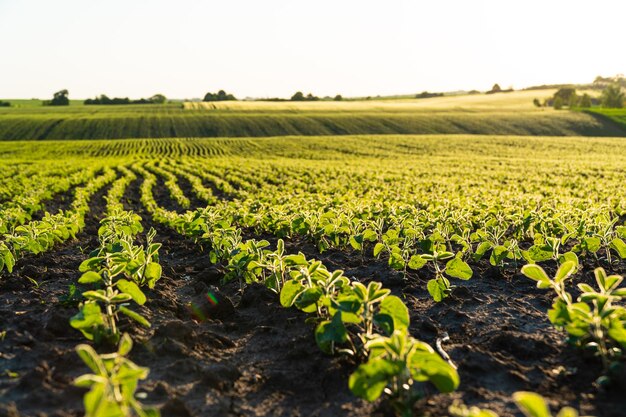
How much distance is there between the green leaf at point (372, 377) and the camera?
8.50 feet

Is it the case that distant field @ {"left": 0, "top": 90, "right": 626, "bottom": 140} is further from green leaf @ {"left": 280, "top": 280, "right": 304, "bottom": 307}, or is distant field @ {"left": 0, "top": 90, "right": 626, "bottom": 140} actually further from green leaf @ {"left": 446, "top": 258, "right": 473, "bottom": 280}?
green leaf @ {"left": 280, "top": 280, "right": 304, "bottom": 307}

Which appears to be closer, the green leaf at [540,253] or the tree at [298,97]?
the green leaf at [540,253]

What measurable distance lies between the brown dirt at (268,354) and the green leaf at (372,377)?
279mm

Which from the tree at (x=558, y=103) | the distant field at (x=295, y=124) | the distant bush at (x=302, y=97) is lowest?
the distant field at (x=295, y=124)

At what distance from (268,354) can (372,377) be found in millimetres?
1480

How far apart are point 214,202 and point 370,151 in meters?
30.5

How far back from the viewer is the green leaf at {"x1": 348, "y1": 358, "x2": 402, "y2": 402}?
2.59 m

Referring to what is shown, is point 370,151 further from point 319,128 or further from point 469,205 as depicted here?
point 469,205

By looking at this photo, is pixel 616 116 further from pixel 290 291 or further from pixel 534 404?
pixel 534 404

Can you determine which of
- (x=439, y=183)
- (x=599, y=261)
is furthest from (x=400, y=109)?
(x=599, y=261)

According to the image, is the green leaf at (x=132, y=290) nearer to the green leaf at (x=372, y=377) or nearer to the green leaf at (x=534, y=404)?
the green leaf at (x=372, y=377)

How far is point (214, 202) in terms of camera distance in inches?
610

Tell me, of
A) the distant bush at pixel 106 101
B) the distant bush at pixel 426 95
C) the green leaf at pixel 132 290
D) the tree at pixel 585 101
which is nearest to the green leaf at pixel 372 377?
the green leaf at pixel 132 290

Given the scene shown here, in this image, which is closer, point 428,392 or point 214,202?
point 428,392
